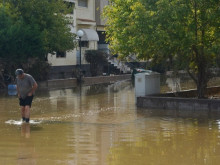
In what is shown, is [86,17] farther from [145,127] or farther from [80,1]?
[145,127]

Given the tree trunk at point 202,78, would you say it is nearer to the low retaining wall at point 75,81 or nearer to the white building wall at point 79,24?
the low retaining wall at point 75,81

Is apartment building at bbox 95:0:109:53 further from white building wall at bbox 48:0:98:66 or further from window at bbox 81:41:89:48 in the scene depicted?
window at bbox 81:41:89:48

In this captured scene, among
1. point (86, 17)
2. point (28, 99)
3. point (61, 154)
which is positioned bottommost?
point (61, 154)

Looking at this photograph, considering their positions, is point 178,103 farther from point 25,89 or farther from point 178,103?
point 25,89

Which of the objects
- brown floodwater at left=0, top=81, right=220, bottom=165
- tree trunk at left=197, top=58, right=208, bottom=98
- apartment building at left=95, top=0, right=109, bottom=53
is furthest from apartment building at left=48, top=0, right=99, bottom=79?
brown floodwater at left=0, top=81, right=220, bottom=165

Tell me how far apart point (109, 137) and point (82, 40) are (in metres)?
30.8

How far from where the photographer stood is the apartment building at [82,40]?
38688 millimetres

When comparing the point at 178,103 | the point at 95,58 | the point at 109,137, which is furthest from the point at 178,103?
the point at 95,58

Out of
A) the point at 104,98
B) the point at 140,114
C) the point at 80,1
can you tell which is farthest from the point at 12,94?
the point at 80,1

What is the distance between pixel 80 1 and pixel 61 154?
34515mm

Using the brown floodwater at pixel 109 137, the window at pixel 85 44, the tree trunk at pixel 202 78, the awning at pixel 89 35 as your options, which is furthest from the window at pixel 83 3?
the tree trunk at pixel 202 78

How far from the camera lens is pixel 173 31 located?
16.6m

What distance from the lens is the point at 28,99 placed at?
46.3ft

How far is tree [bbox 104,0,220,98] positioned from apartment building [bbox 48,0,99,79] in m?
19.7
